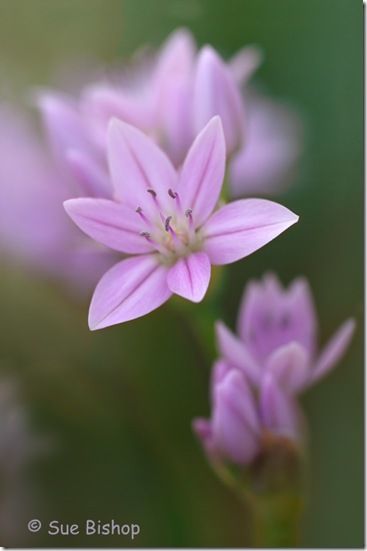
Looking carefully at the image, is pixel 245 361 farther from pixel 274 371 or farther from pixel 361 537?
pixel 361 537

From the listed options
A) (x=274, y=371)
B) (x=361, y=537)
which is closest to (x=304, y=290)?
(x=274, y=371)

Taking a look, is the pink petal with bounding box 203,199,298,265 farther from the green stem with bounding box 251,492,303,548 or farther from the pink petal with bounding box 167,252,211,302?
the green stem with bounding box 251,492,303,548

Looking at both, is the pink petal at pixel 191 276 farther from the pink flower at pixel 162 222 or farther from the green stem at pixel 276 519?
the green stem at pixel 276 519

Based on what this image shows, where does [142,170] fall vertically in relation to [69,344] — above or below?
above

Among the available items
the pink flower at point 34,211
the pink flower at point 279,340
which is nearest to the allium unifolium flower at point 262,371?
the pink flower at point 279,340

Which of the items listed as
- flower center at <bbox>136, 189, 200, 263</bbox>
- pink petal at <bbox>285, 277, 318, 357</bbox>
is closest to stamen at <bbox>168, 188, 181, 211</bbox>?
flower center at <bbox>136, 189, 200, 263</bbox>

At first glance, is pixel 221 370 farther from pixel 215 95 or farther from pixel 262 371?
pixel 215 95

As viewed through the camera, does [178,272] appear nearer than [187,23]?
Yes
